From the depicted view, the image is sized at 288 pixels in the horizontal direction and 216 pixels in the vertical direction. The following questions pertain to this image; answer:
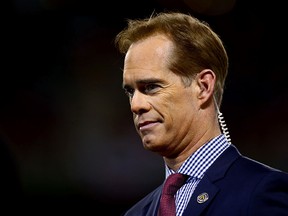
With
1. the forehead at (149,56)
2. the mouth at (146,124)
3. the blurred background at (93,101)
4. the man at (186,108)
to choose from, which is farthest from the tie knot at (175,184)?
the blurred background at (93,101)

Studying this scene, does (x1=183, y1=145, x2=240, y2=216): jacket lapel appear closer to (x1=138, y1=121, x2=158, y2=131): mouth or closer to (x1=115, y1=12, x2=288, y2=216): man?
(x1=115, y1=12, x2=288, y2=216): man

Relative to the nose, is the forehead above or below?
above

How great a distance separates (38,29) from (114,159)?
0.81 metres

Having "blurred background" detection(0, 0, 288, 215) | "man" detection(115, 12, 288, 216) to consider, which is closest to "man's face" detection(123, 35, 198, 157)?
"man" detection(115, 12, 288, 216)

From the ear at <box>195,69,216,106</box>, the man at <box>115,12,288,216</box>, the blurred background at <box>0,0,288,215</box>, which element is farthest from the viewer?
the blurred background at <box>0,0,288,215</box>

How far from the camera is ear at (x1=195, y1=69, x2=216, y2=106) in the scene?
1.34 metres

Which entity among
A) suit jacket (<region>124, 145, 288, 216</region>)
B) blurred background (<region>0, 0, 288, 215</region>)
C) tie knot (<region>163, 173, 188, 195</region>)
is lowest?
blurred background (<region>0, 0, 288, 215</region>)

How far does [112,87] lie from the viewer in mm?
3094

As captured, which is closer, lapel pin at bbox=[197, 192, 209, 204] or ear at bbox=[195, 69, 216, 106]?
Result: lapel pin at bbox=[197, 192, 209, 204]

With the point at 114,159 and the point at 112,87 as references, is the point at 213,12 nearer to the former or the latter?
the point at 112,87

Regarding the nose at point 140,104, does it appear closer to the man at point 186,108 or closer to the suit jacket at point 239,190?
the man at point 186,108

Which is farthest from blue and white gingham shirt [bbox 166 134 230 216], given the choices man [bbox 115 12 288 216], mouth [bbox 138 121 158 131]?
mouth [bbox 138 121 158 131]

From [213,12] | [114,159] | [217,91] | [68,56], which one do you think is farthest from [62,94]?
[217,91]

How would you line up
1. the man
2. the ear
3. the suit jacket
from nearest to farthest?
the suit jacket → the man → the ear
